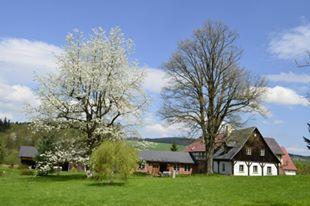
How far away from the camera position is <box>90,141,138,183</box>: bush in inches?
1287

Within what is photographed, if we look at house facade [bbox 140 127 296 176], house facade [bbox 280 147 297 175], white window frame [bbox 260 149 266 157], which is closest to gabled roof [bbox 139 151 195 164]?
house facade [bbox 140 127 296 176]

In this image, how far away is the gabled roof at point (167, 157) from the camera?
8041 cm

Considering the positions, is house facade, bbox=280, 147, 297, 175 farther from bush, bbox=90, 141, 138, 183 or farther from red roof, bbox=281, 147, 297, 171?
bush, bbox=90, 141, 138, 183

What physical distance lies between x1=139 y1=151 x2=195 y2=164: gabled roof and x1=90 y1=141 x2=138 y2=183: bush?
151 feet

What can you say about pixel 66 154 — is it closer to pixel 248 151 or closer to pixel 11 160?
pixel 248 151

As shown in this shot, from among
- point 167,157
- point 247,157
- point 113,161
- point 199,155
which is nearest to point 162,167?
point 167,157

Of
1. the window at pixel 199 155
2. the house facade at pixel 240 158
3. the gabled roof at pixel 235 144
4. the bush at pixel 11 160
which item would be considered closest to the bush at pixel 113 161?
the house facade at pixel 240 158

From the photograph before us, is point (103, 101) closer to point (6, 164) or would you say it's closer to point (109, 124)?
point (109, 124)

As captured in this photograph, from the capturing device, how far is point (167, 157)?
82.1 metres

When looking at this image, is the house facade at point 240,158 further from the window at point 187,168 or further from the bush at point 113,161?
the bush at point 113,161

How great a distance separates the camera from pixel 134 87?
43.5 m

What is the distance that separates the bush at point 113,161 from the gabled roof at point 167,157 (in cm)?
4600

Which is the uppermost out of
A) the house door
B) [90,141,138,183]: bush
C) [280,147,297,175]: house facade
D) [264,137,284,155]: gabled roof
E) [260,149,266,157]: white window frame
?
[264,137,284,155]: gabled roof

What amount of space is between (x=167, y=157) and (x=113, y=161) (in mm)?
50269
